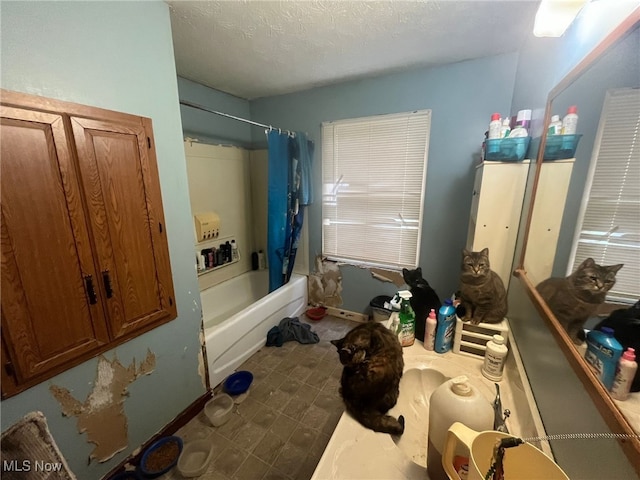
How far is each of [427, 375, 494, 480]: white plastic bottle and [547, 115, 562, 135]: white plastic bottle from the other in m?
1.01

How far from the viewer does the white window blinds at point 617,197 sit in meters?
0.52

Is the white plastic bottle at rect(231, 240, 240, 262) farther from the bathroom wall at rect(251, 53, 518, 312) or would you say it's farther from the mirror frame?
the mirror frame

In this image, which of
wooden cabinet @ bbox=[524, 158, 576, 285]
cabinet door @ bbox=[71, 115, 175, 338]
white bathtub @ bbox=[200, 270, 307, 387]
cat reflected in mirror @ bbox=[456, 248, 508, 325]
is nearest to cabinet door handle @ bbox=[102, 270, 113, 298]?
cabinet door @ bbox=[71, 115, 175, 338]

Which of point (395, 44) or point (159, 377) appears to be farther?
point (395, 44)

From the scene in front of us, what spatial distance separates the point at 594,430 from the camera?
1.69 ft

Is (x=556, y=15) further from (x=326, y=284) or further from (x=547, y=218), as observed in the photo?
(x=326, y=284)

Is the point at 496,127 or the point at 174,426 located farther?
the point at 174,426

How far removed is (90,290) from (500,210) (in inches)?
82.8

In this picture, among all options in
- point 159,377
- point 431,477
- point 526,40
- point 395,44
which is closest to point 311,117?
point 395,44

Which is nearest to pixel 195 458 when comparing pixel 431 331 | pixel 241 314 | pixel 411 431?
pixel 241 314

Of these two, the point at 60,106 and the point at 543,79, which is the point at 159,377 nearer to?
the point at 60,106

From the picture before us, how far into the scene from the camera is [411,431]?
86cm

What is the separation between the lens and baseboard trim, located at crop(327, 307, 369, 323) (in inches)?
102

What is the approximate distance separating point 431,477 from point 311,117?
2580 mm
